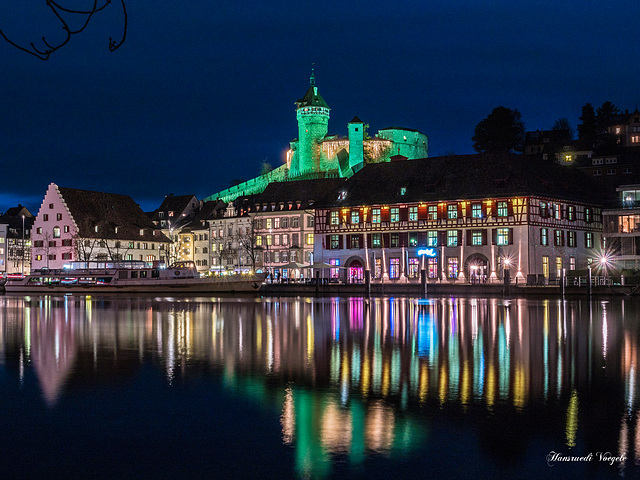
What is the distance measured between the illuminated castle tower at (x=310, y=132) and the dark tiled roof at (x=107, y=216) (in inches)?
1267

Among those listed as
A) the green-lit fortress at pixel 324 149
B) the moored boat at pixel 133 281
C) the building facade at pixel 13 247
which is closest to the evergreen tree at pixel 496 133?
the green-lit fortress at pixel 324 149

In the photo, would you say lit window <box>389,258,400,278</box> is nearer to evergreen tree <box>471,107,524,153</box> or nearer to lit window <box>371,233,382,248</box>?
lit window <box>371,233,382,248</box>

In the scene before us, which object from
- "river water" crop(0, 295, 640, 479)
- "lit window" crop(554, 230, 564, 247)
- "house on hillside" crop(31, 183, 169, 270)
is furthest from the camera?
"house on hillside" crop(31, 183, 169, 270)

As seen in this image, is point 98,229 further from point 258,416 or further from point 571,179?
point 258,416

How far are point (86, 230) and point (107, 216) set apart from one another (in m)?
4.56

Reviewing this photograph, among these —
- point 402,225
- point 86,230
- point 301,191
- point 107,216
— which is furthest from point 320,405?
point 107,216

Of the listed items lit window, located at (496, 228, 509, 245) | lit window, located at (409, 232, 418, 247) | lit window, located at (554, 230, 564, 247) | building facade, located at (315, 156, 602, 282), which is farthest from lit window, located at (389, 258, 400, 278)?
lit window, located at (554, 230, 564, 247)

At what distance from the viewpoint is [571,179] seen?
79062mm

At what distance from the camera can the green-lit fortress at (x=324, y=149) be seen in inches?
5084

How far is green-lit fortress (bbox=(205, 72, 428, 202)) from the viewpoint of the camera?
12912 centimetres

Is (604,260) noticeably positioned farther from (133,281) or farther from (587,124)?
(587,124)

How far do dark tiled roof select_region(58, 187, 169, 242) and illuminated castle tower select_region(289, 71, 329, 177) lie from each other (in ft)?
106

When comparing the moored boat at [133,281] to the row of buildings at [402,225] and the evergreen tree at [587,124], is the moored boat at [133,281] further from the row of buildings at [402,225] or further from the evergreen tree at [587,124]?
the evergreen tree at [587,124]

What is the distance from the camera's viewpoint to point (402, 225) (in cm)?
7581
